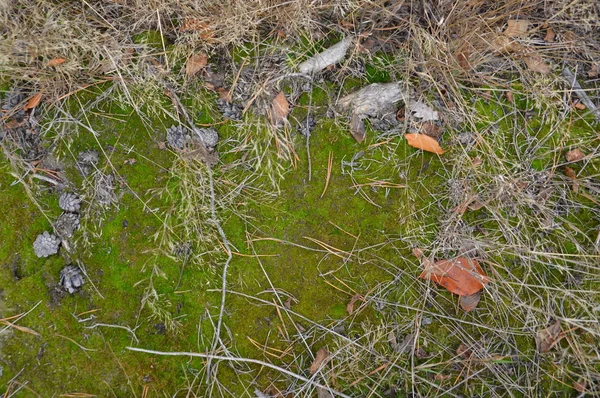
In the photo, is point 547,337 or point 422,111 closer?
point 547,337

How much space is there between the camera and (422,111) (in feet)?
8.18

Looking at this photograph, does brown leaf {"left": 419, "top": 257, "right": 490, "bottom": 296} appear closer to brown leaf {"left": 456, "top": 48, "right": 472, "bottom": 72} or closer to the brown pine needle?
the brown pine needle

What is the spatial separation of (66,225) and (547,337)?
8.85 feet

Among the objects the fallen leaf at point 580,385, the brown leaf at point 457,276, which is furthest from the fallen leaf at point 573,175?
the fallen leaf at point 580,385

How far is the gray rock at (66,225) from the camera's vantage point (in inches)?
92.2

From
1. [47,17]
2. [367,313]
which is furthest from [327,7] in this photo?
[367,313]

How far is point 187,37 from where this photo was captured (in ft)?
7.96

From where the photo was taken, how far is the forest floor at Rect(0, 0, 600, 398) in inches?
90.5

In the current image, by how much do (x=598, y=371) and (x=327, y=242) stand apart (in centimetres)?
160

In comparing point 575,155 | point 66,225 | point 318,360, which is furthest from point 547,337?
point 66,225

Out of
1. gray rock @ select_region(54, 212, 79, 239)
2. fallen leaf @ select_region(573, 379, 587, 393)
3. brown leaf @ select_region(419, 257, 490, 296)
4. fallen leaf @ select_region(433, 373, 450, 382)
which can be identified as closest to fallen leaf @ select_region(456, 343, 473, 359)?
fallen leaf @ select_region(433, 373, 450, 382)

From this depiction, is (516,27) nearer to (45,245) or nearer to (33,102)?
(33,102)

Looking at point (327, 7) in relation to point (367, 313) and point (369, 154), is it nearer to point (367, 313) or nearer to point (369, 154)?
point (369, 154)

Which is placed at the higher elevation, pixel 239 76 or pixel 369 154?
pixel 239 76
